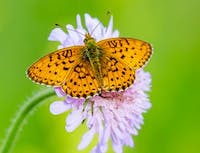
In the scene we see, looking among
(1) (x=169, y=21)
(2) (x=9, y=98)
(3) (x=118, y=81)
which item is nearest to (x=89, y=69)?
(3) (x=118, y=81)

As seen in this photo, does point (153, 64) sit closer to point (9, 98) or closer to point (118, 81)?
point (9, 98)

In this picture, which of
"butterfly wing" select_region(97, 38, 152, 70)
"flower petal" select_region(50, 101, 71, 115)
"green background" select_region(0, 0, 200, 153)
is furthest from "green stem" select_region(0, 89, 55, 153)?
"green background" select_region(0, 0, 200, 153)

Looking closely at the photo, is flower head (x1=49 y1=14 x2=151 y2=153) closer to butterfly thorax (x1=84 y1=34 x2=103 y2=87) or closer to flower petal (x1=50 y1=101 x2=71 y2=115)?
flower petal (x1=50 y1=101 x2=71 y2=115)

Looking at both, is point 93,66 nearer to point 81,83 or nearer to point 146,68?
point 81,83

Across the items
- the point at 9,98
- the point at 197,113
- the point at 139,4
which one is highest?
the point at 139,4

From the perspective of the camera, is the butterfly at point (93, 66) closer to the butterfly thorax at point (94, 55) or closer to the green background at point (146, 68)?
the butterfly thorax at point (94, 55)

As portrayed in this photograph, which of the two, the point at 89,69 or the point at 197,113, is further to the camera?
the point at 197,113
